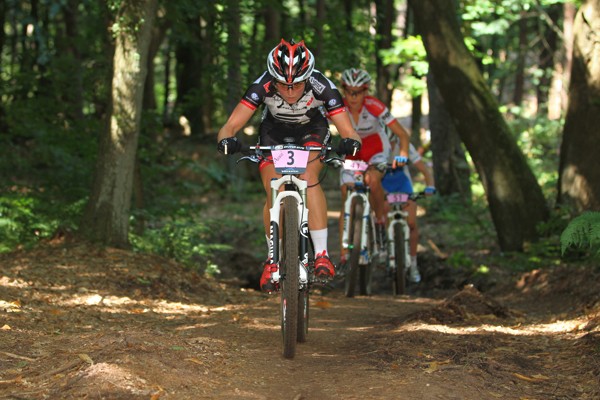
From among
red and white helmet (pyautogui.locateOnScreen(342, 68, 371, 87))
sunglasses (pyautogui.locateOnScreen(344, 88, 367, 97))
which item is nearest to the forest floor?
sunglasses (pyautogui.locateOnScreen(344, 88, 367, 97))

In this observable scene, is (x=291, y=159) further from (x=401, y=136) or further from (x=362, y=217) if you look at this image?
(x=401, y=136)

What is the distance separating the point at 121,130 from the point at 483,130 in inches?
201

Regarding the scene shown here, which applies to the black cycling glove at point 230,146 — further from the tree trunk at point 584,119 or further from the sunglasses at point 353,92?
the tree trunk at point 584,119

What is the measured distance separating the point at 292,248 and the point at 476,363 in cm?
154

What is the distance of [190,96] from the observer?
478 inches

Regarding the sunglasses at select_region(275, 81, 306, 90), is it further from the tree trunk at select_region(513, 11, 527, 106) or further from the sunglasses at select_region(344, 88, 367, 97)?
the tree trunk at select_region(513, 11, 527, 106)

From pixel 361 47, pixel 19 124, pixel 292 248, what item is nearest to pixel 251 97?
pixel 292 248

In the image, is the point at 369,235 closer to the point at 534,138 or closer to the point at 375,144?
the point at 375,144

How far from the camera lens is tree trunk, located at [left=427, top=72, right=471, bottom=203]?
1728cm

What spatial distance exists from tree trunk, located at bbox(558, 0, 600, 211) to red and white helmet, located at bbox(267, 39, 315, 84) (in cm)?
492

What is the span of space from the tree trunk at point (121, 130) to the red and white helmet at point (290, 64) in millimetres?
2934

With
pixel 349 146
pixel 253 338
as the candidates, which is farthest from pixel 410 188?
pixel 253 338

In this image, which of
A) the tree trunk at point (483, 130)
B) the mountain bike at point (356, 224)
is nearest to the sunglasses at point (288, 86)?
the mountain bike at point (356, 224)

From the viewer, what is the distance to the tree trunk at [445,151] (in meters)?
17.3
